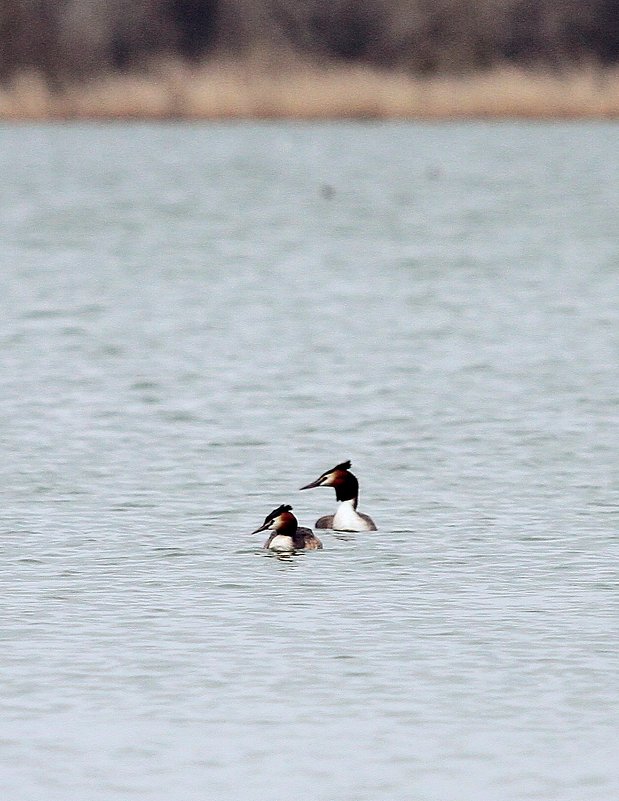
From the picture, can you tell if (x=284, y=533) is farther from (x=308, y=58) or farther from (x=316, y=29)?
(x=316, y=29)

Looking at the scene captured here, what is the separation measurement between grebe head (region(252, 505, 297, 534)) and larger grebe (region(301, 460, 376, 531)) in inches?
19.8

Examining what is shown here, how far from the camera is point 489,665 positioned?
7.77 m

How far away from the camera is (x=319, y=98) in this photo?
133 ft

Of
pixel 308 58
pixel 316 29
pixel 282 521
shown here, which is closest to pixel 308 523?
pixel 282 521

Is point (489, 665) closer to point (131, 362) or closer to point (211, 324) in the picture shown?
point (131, 362)

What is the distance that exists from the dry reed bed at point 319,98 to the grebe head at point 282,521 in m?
29.8

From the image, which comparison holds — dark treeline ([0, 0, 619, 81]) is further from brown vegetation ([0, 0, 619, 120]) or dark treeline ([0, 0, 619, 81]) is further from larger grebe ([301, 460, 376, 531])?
larger grebe ([301, 460, 376, 531])

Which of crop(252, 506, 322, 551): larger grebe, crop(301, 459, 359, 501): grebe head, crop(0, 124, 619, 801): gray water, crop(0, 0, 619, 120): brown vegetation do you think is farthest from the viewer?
crop(0, 0, 619, 120): brown vegetation

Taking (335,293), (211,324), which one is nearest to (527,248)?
(335,293)

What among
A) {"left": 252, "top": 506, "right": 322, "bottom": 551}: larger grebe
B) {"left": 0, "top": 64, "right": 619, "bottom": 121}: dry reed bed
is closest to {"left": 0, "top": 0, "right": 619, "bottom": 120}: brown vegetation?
{"left": 0, "top": 64, "right": 619, "bottom": 121}: dry reed bed

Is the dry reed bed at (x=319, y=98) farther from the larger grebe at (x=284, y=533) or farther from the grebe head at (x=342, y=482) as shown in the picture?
the larger grebe at (x=284, y=533)

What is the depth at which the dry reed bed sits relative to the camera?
3959 centimetres

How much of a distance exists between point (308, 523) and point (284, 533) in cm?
109

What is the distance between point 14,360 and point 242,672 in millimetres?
9423
